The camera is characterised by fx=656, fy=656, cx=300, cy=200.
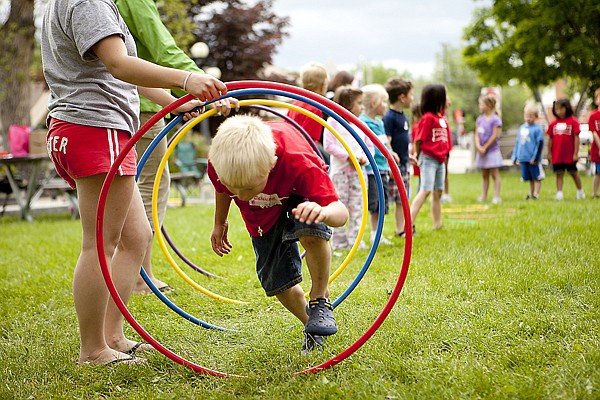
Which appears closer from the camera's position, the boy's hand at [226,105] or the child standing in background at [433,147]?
the boy's hand at [226,105]

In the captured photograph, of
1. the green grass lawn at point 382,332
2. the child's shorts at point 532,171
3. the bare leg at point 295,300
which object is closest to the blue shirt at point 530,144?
the child's shorts at point 532,171

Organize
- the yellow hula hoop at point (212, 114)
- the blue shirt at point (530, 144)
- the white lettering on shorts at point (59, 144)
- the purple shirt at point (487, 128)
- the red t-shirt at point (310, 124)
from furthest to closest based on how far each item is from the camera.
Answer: the blue shirt at point (530, 144), the purple shirt at point (487, 128), the red t-shirt at point (310, 124), the yellow hula hoop at point (212, 114), the white lettering on shorts at point (59, 144)

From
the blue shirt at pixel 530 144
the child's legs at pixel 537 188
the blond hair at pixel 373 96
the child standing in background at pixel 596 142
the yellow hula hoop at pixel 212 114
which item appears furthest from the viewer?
the blue shirt at pixel 530 144

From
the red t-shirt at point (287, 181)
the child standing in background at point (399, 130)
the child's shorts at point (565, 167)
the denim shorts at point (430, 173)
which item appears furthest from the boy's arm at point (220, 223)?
the child's shorts at point (565, 167)

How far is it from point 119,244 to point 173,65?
3.71 ft

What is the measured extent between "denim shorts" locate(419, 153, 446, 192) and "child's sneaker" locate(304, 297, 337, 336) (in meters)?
4.35

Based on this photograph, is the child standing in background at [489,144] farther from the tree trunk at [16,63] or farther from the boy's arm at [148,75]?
the tree trunk at [16,63]

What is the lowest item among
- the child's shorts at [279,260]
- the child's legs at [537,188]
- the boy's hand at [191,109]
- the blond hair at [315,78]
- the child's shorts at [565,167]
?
the child's legs at [537,188]

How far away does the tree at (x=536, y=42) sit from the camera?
1262 centimetres

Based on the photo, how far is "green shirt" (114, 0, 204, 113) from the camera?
3893 millimetres

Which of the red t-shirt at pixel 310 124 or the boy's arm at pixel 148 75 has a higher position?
the boy's arm at pixel 148 75

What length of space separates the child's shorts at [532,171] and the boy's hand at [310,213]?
913 cm

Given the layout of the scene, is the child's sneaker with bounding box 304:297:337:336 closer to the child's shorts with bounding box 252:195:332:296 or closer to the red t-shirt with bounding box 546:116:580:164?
the child's shorts with bounding box 252:195:332:296

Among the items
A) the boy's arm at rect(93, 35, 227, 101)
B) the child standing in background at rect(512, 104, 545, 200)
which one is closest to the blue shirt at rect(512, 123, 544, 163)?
the child standing in background at rect(512, 104, 545, 200)
